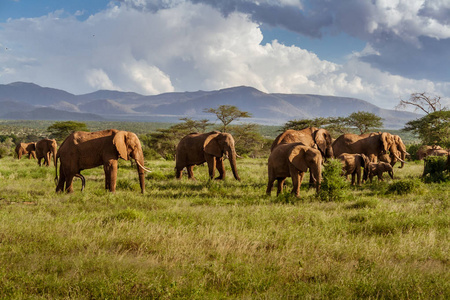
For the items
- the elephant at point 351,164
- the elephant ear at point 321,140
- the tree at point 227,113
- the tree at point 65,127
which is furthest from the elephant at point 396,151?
the tree at point 65,127

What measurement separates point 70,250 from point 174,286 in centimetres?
230

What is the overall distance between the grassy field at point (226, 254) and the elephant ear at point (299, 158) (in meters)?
1.84

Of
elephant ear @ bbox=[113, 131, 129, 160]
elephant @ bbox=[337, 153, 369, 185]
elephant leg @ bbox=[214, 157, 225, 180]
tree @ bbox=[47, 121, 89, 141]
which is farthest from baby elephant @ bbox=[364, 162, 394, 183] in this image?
tree @ bbox=[47, 121, 89, 141]

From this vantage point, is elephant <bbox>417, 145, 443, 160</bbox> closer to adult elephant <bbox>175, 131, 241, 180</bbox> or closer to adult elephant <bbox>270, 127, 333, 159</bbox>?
adult elephant <bbox>270, 127, 333, 159</bbox>

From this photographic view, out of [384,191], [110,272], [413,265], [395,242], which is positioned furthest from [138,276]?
[384,191]

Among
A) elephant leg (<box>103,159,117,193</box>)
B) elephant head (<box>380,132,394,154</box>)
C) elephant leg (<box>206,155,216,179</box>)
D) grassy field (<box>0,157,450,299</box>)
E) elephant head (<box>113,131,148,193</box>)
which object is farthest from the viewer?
elephant head (<box>380,132,394,154</box>)

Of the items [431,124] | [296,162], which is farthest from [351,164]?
[431,124]

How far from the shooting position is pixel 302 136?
14.6m

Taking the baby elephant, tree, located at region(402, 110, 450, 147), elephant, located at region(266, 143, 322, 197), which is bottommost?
the baby elephant

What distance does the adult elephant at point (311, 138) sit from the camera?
→ 14.1 metres

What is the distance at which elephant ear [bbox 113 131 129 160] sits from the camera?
11516 mm

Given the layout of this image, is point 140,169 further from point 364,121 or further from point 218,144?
point 364,121

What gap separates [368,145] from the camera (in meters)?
19.2

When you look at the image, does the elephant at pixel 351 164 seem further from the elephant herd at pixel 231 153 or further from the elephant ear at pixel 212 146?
the elephant ear at pixel 212 146
